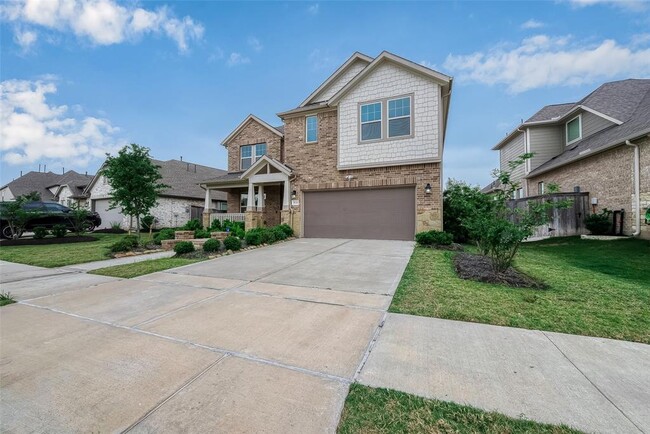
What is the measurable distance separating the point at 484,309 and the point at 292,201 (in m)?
10.5

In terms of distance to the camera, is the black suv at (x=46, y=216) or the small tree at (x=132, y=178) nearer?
the small tree at (x=132, y=178)

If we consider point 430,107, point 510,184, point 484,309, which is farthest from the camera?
point 430,107

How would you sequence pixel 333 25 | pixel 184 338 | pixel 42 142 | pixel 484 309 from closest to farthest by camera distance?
pixel 184 338 → pixel 484 309 → pixel 333 25 → pixel 42 142

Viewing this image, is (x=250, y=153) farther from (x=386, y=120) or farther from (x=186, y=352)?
(x=186, y=352)

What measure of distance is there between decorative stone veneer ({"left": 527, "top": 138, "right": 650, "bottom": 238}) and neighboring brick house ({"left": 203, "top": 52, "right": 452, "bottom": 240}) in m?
6.45

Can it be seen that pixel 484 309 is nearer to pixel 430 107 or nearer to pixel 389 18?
pixel 430 107

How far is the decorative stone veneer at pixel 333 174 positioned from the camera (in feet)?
36.8

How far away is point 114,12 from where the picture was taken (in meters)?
9.24

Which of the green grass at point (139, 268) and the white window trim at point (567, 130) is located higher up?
the white window trim at point (567, 130)

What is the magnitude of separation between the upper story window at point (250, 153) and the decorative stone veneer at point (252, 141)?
0.20 m

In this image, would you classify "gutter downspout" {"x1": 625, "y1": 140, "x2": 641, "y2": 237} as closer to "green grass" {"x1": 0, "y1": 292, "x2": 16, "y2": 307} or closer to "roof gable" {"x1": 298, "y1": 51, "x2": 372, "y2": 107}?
"roof gable" {"x1": 298, "y1": 51, "x2": 372, "y2": 107}

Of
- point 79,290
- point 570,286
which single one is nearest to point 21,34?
point 79,290

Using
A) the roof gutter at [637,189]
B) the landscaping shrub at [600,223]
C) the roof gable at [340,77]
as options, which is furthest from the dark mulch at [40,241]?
the roof gutter at [637,189]

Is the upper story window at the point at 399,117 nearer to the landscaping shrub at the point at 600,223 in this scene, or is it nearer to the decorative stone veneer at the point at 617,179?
the decorative stone veneer at the point at 617,179
